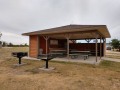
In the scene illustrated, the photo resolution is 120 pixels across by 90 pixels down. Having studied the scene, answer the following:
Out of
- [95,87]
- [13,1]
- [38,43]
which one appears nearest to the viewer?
[95,87]

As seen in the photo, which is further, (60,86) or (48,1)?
(48,1)

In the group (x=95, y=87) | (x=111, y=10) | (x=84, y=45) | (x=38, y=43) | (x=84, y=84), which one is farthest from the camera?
(x=84, y=45)

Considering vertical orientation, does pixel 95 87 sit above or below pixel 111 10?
below

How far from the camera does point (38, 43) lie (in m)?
12.1

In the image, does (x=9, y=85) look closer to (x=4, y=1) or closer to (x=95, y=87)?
(x=95, y=87)

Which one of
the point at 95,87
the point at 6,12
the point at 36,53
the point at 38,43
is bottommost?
the point at 95,87

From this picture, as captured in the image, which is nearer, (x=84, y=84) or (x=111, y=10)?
(x=84, y=84)

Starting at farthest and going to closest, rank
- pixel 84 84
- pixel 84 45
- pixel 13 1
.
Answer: pixel 84 45 < pixel 13 1 < pixel 84 84

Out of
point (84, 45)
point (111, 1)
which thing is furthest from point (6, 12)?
point (111, 1)

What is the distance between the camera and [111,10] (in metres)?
14.1

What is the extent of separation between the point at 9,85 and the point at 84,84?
273 cm

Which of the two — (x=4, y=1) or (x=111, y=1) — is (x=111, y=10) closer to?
(x=111, y=1)

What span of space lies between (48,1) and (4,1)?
3923mm

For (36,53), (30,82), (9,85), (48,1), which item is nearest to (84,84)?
(30,82)
